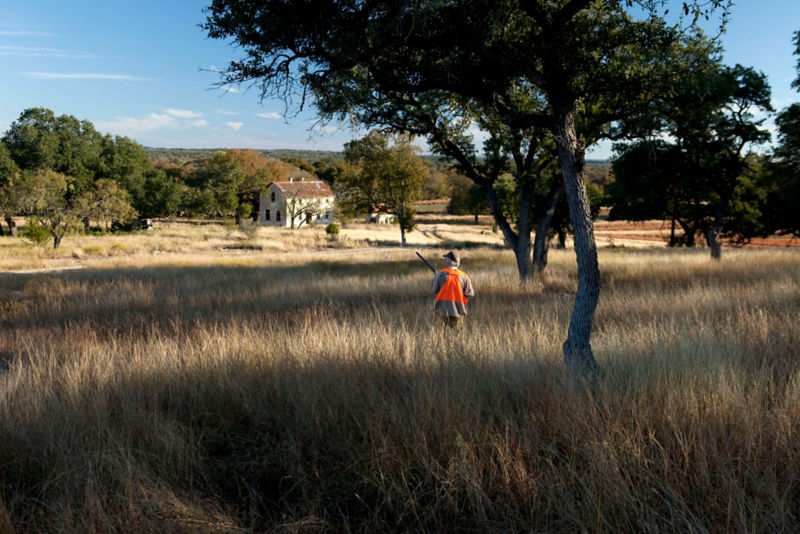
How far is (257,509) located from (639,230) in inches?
3157

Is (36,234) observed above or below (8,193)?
below

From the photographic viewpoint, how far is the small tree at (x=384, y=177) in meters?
45.5

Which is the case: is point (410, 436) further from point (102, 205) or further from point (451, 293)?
point (102, 205)

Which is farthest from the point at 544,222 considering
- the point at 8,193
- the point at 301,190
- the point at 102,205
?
the point at 301,190

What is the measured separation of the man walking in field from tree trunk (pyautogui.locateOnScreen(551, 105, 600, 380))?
2469 millimetres

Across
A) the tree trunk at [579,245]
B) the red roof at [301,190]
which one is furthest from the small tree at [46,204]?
the tree trunk at [579,245]

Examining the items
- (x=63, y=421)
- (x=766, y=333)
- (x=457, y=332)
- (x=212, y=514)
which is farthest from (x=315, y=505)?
(x=766, y=333)

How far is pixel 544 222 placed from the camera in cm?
1558

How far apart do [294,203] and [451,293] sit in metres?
64.8

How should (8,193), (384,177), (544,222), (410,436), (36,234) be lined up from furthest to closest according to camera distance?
(384,177)
(8,193)
(36,234)
(544,222)
(410,436)

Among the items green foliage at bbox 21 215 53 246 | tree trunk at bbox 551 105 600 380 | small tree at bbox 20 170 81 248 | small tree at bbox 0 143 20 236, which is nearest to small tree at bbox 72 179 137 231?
small tree at bbox 20 170 81 248

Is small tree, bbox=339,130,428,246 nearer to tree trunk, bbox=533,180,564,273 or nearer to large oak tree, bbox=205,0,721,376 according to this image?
tree trunk, bbox=533,180,564,273

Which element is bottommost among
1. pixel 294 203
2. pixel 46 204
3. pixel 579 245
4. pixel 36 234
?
pixel 36 234

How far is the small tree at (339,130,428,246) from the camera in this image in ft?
149
